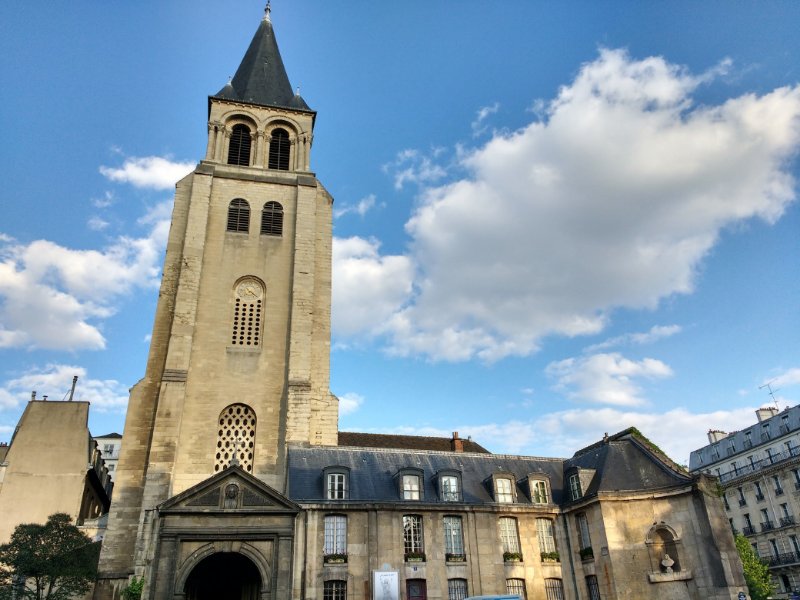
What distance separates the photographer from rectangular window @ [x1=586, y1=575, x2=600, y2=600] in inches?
912

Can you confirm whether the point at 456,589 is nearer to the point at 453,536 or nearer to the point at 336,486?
the point at 453,536

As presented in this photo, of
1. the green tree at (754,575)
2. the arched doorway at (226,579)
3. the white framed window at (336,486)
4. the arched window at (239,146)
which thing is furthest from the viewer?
the arched window at (239,146)

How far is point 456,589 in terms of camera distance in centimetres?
2289

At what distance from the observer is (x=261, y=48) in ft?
141

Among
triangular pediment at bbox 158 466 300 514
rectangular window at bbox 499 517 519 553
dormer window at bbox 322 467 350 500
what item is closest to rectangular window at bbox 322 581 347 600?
triangular pediment at bbox 158 466 300 514

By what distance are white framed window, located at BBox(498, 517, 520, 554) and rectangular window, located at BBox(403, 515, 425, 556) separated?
11.7ft

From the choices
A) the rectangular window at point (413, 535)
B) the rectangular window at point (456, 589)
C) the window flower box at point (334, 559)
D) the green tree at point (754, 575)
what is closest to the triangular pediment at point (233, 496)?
the window flower box at point (334, 559)

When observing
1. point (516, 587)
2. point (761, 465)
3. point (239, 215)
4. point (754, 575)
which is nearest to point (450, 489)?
point (516, 587)

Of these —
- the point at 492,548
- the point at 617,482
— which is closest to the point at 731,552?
the point at 617,482

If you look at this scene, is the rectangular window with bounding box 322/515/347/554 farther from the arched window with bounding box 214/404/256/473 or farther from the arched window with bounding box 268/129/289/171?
the arched window with bounding box 268/129/289/171

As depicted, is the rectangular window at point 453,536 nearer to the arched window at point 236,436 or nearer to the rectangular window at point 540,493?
the rectangular window at point 540,493

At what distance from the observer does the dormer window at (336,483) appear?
2362 cm

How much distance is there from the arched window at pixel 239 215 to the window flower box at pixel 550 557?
22.7 metres

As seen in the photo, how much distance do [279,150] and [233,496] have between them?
76.7 ft
